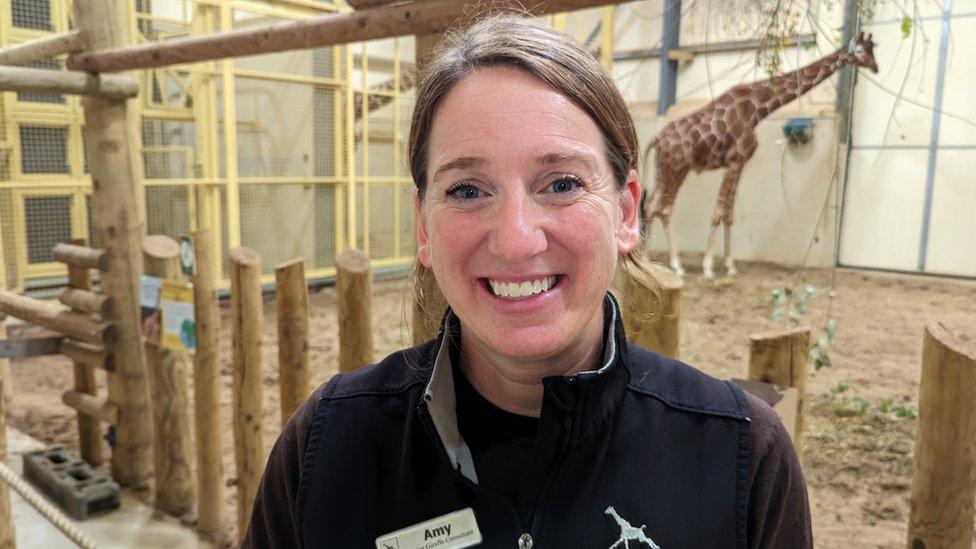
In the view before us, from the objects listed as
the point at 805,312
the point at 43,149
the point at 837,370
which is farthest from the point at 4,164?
the point at 837,370

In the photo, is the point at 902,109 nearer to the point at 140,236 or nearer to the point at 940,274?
the point at 940,274

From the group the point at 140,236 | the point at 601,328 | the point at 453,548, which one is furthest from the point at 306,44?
the point at 453,548

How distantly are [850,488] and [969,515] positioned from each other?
1.63m

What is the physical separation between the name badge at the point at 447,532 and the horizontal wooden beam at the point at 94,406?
2973 mm

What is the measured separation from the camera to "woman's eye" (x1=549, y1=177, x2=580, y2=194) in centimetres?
96

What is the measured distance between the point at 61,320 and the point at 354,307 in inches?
78.5

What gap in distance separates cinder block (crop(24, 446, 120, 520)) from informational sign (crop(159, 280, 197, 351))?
79 centimetres

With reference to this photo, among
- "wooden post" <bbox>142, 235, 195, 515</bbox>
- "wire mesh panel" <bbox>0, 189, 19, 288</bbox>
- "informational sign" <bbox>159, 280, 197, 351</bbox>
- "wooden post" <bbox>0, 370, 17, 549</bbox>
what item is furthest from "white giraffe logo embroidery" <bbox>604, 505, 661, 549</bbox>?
"wire mesh panel" <bbox>0, 189, 19, 288</bbox>

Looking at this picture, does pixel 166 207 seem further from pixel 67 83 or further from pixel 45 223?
pixel 67 83

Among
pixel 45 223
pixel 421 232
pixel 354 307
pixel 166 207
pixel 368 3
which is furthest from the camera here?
pixel 166 207

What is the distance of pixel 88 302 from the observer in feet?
11.1

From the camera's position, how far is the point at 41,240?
20.4ft

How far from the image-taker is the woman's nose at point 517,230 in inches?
35.7

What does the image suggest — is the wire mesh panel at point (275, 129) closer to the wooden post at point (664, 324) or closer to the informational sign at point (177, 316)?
the informational sign at point (177, 316)
